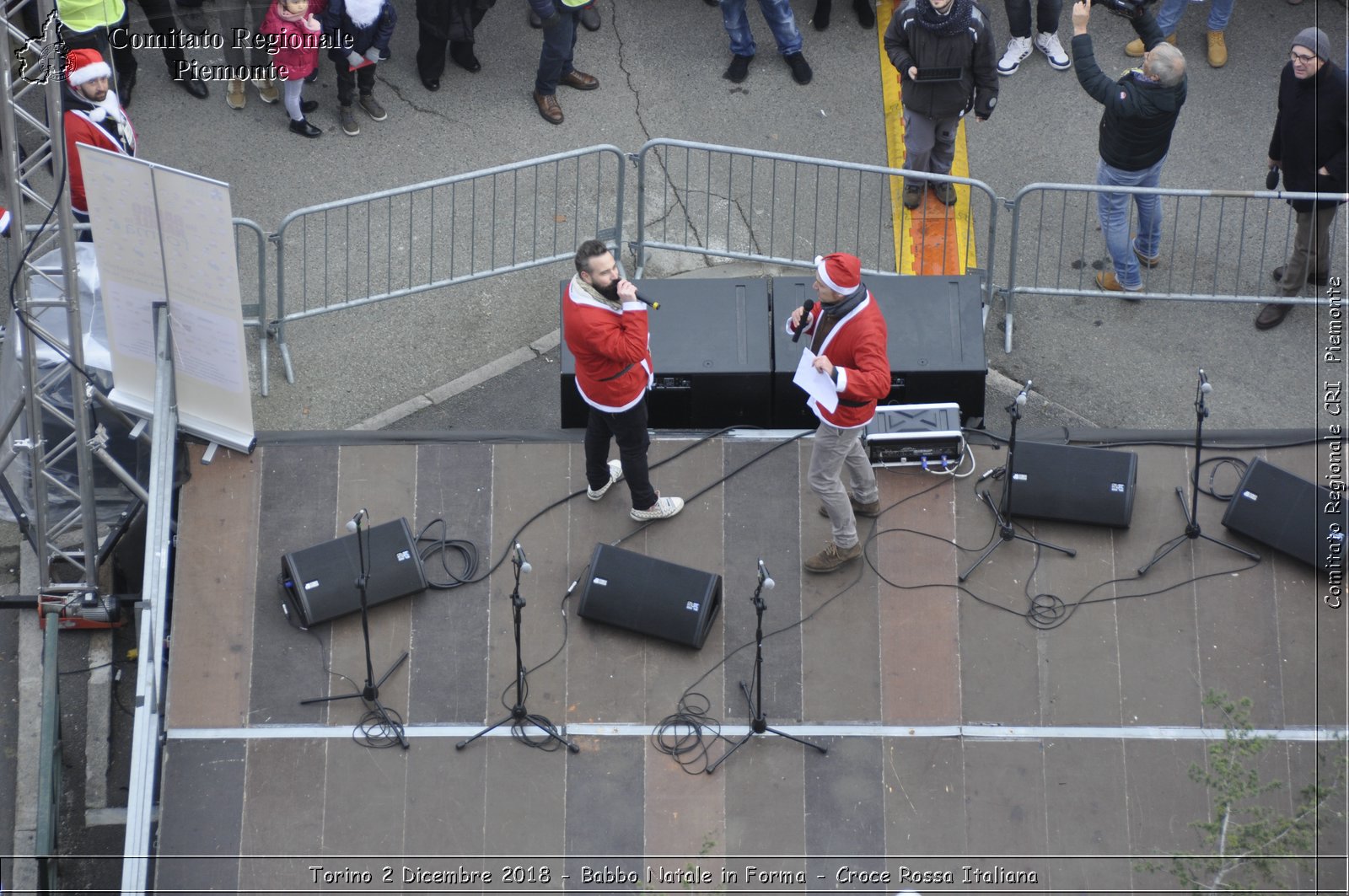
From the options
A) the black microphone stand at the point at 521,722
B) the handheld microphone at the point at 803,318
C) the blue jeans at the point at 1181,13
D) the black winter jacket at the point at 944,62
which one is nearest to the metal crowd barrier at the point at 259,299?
the black microphone stand at the point at 521,722

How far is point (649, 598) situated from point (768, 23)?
5956 millimetres

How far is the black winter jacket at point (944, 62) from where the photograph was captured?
1234 cm

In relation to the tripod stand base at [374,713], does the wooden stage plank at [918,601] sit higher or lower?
higher

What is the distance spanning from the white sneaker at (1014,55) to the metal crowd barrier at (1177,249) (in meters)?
1.52

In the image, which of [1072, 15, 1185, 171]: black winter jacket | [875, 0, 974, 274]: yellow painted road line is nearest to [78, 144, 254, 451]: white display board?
[875, 0, 974, 274]: yellow painted road line

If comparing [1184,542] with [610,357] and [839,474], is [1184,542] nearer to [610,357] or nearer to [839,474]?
[839,474]

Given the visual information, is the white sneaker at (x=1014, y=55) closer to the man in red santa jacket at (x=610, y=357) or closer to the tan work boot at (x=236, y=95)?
the man in red santa jacket at (x=610, y=357)

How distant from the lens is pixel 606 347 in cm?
949

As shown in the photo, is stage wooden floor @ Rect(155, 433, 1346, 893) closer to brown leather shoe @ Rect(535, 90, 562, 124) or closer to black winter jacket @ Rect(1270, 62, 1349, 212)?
black winter jacket @ Rect(1270, 62, 1349, 212)

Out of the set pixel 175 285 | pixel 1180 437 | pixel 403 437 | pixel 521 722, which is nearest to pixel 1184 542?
pixel 1180 437

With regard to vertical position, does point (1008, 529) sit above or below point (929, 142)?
below

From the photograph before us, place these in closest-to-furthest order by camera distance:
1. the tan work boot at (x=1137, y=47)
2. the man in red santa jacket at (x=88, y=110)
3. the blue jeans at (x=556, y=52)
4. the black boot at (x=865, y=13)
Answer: the man in red santa jacket at (x=88, y=110) → the blue jeans at (x=556, y=52) → the tan work boot at (x=1137, y=47) → the black boot at (x=865, y=13)

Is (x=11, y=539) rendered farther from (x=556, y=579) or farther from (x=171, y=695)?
(x=556, y=579)

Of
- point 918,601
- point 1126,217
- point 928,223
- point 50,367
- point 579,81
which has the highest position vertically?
point 579,81
